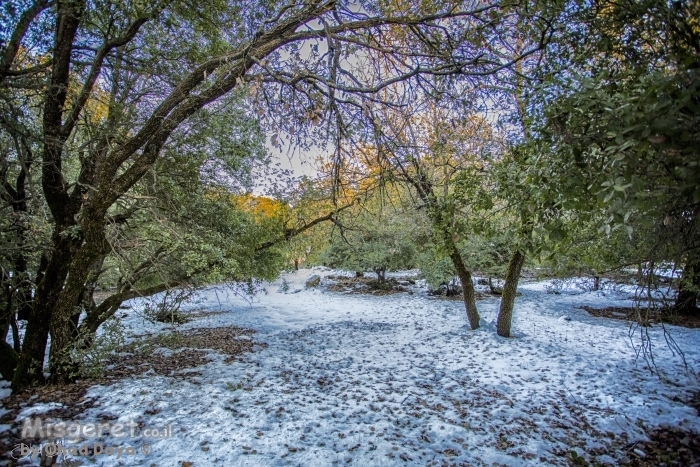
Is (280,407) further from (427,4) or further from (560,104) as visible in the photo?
(427,4)

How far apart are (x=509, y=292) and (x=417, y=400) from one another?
148 inches

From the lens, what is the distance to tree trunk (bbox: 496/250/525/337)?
7191 mm

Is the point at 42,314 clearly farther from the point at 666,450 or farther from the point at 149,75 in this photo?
the point at 666,450

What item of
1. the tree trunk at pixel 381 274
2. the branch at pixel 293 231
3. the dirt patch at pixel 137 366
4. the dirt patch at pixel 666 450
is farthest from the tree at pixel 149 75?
the tree trunk at pixel 381 274

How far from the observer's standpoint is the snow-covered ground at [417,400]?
3285 mm

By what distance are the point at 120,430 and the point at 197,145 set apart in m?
4.08

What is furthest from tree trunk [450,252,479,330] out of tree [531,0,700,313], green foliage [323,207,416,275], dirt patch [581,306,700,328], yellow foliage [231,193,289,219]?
tree [531,0,700,313]

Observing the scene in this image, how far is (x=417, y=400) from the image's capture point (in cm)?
459

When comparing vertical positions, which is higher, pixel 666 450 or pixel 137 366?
pixel 137 366

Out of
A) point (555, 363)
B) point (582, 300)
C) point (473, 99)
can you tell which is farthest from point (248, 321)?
point (582, 300)

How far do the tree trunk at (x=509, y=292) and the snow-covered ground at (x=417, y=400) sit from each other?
0.34m

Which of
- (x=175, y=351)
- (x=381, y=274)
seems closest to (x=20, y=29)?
(x=175, y=351)

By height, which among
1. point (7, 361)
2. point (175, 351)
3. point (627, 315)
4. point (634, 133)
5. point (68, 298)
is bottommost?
point (627, 315)

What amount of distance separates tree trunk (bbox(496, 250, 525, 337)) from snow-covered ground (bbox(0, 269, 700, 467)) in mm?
344
